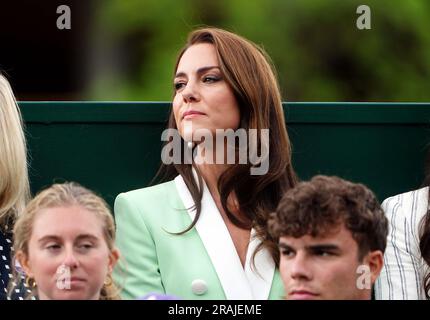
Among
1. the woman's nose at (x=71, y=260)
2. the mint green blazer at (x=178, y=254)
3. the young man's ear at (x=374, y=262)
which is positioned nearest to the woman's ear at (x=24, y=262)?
the woman's nose at (x=71, y=260)

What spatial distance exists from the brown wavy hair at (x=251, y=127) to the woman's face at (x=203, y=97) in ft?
0.08

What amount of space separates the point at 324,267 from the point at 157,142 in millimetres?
1069

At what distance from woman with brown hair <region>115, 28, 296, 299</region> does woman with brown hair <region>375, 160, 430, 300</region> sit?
1.05 feet

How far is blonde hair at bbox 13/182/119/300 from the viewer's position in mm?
3971

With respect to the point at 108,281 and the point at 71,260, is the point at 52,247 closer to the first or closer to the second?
the point at 71,260

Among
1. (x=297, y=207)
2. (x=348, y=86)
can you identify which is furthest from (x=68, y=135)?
(x=348, y=86)

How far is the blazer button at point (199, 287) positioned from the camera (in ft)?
13.9

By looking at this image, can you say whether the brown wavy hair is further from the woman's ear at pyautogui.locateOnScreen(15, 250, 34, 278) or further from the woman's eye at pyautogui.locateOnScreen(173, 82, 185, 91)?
the woman's ear at pyautogui.locateOnScreen(15, 250, 34, 278)

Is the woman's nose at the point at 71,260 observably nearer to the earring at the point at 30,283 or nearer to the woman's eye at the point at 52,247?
the woman's eye at the point at 52,247

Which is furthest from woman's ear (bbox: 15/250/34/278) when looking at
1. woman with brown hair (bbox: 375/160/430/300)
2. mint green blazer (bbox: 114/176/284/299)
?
woman with brown hair (bbox: 375/160/430/300)

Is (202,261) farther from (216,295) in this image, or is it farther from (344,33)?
(344,33)

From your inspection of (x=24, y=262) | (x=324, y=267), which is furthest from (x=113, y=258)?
(x=324, y=267)

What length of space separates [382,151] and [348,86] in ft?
7.24
